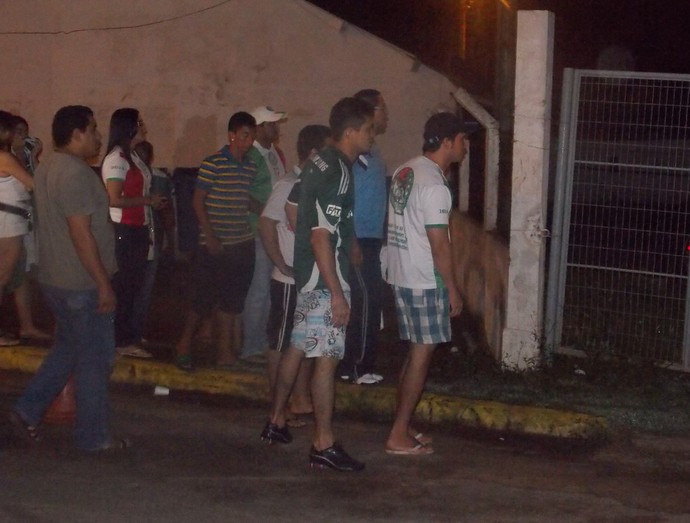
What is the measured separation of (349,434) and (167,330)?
3352mm

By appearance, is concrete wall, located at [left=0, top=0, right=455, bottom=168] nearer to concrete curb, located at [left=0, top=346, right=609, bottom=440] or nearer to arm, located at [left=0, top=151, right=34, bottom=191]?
concrete curb, located at [left=0, top=346, right=609, bottom=440]

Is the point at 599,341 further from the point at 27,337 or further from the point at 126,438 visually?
the point at 27,337

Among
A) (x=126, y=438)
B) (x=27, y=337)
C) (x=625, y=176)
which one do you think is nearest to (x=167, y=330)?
(x=27, y=337)

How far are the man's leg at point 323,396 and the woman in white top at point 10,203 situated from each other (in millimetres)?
A: 3013

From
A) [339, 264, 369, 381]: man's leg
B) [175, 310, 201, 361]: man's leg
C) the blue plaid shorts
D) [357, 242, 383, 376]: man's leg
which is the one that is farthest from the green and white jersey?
[175, 310, 201, 361]: man's leg

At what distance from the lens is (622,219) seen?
7.86m

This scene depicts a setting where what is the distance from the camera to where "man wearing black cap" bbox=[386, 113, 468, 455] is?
6.03 m

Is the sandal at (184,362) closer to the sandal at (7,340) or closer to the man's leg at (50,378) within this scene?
the sandal at (7,340)

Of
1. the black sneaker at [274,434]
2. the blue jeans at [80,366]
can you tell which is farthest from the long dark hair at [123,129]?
the black sneaker at [274,434]

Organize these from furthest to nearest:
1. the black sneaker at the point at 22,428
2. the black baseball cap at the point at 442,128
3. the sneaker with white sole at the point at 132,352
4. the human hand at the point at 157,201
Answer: the sneaker with white sole at the point at 132,352, the human hand at the point at 157,201, the black sneaker at the point at 22,428, the black baseball cap at the point at 442,128

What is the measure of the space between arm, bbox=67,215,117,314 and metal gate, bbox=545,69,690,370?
134 inches

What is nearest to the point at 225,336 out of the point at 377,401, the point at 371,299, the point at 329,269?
the point at 371,299

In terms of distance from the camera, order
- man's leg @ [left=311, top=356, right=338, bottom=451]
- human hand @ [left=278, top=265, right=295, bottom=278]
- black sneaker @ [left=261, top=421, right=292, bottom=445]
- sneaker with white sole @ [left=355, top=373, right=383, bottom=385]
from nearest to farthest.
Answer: man's leg @ [left=311, top=356, right=338, bottom=451]
black sneaker @ [left=261, top=421, right=292, bottom=445]
human hand @ [left=278, top=265, right=295, bottom=278]
sneaker with white sole @ [left=355, top=373, right=383, bottom=385]

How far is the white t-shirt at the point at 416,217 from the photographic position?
6.02m
